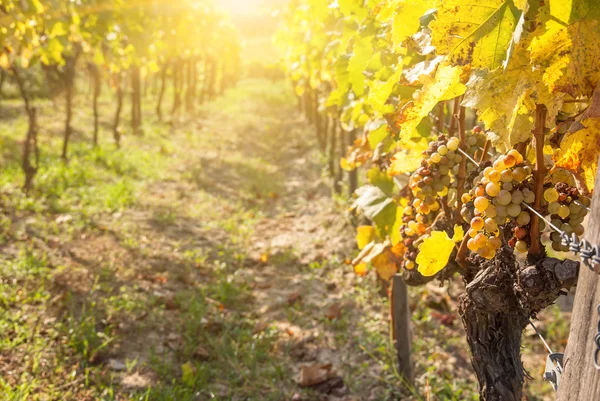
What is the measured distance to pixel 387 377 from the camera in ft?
11.9

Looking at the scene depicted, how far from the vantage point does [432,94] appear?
5.08 feet

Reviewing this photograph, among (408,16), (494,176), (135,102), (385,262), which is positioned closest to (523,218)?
(494,176)

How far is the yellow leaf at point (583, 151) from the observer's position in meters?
1.38

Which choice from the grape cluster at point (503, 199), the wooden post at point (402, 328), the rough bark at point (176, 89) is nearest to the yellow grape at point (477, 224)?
the grape cluster at point (503, 199)

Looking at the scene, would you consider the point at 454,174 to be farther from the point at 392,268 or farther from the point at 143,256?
the point at 143,256

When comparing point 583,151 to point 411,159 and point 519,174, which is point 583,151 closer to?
point 519,174

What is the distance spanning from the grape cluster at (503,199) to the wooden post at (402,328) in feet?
6.80

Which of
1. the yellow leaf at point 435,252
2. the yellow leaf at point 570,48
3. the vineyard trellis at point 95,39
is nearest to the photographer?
the yellow leaf at point 570,48

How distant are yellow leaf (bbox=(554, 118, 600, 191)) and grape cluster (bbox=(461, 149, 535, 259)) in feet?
0.33

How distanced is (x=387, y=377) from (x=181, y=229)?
12.2 ft

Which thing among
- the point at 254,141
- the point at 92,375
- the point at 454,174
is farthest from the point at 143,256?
the point at 254,141

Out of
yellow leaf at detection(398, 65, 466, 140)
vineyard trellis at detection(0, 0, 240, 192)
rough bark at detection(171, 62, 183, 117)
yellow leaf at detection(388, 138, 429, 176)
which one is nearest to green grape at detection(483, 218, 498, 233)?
yellow leaf at detection(398, 65, 466, 140)

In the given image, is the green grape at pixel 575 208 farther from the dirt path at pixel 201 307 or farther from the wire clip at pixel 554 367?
the dirt path at pixel 201 307

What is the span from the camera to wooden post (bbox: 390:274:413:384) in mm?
3582
